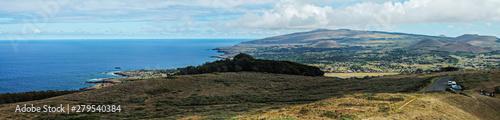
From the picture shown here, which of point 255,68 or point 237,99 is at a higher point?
point 255,68

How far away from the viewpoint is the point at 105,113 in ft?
97.0

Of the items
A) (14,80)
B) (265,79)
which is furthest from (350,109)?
(14,80)

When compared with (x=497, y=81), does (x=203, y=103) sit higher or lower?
lower

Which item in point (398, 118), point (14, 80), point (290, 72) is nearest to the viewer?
point (398, 118)

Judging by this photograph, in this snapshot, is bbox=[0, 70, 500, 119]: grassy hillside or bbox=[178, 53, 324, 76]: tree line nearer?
bbox=[0, 70, 500, 119]: grassy hillside

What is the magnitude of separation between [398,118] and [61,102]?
34.7m

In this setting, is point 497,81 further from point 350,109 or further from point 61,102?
point 61,102

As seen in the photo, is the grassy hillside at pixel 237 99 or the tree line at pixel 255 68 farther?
the tree line at pixel 255 68

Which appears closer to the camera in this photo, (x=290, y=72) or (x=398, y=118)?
(x=398, y=118)

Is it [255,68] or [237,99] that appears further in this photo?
[255,68]

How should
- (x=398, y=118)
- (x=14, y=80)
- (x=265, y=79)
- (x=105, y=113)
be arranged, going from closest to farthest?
(x=398, y=118) < (x=105, y=113) < (x=265, y=79) < (x=14, y=80)

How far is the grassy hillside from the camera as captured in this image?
22953 millimetres

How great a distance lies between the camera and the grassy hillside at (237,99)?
75.3ft

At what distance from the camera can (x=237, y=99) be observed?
124 ft
